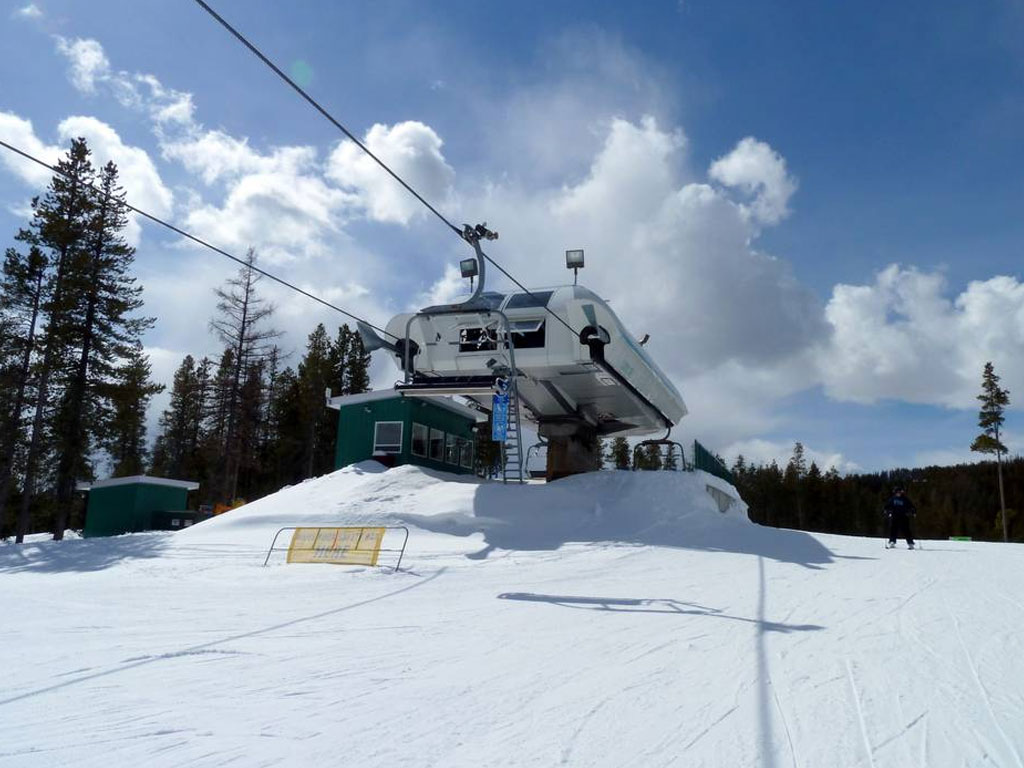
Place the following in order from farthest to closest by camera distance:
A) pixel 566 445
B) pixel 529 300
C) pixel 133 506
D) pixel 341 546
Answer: pixel 566 445
pixel 133 506
pixel 529 300
pixel 341 546

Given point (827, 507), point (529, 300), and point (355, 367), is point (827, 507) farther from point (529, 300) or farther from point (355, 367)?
point (529, 300)

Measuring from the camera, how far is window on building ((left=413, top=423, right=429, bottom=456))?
24.3 metres

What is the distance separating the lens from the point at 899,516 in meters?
18.2

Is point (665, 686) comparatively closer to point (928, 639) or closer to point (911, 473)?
point (928, 639)

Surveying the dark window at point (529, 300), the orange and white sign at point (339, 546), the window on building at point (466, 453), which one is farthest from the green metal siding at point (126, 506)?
the dark window at point (529, 300)

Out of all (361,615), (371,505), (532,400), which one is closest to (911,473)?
(532,400)

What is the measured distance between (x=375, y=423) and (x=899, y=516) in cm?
1539

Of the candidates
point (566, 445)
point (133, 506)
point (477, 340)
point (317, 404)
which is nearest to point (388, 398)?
point (477, 340)

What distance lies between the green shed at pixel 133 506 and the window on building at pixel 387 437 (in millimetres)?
6649

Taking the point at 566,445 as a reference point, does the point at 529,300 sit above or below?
above

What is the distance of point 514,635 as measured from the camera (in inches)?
302

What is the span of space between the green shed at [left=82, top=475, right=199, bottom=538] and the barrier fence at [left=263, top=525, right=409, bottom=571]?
12.1 metres

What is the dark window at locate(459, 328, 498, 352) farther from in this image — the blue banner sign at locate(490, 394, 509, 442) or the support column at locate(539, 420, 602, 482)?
the support column at locate(539, 420, 602, 482)

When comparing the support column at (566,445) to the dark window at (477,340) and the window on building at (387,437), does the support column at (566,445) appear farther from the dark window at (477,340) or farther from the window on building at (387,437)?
the dark window at (477,340)
